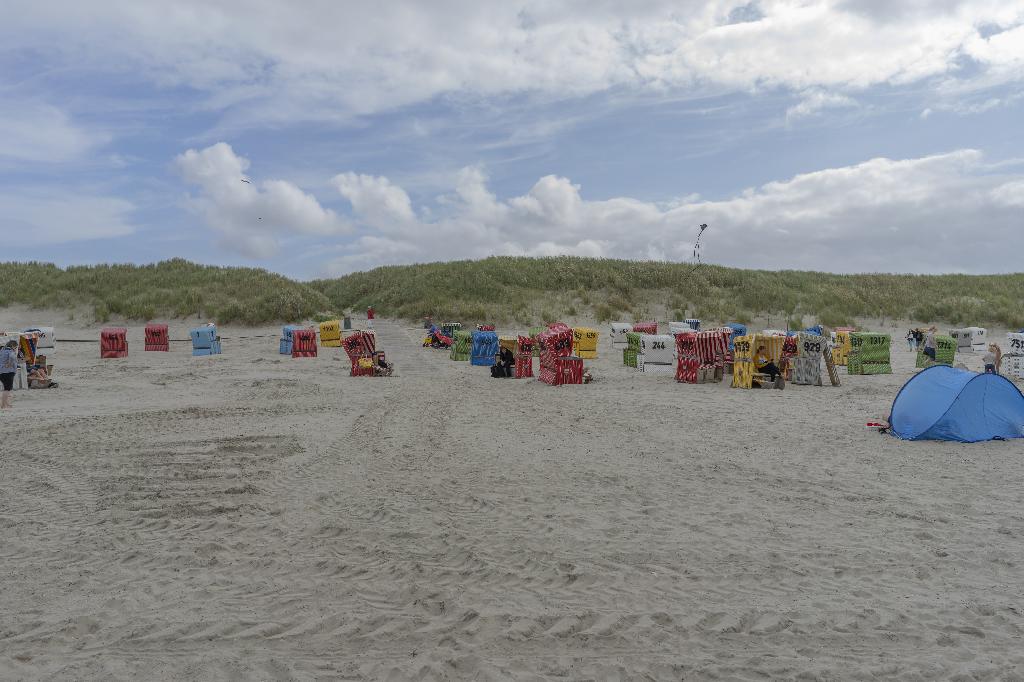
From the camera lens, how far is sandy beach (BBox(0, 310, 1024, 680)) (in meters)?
4.77

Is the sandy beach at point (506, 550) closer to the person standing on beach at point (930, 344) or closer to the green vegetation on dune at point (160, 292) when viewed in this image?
the person standing on beach at point (930, 344)

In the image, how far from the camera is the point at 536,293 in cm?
4859

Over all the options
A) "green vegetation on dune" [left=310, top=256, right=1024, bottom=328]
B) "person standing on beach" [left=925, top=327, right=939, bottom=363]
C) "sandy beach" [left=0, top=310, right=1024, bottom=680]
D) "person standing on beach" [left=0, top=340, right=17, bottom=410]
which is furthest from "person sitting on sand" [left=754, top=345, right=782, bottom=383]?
"green vegetation on dune" [left=310, top=256, right=1024, bottom=328]

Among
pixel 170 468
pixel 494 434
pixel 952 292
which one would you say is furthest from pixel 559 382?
pixel 952 292

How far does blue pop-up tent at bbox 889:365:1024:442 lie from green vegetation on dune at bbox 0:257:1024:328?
3028cm

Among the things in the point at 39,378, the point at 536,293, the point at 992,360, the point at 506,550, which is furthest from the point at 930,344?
the point at 536,293

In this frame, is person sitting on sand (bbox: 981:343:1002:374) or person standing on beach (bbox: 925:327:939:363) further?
person standing on beach (bbox: 925:327:939:363)

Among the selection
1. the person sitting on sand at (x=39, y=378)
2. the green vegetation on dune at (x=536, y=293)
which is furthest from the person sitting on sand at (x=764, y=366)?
the green vegetation on dune at (x=536, y=293)

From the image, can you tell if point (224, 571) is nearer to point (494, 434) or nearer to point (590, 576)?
point (590, 576)

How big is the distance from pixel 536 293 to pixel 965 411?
38.2m

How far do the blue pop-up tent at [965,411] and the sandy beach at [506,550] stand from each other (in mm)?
438

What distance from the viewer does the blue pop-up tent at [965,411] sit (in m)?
11.1

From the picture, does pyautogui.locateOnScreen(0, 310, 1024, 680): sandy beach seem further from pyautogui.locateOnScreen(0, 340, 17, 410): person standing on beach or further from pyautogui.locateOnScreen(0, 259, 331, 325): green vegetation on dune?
pyautogui.locateOnScreen(0, 259, 331, 325): green vegetation on dune

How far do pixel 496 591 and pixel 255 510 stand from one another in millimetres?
3653
